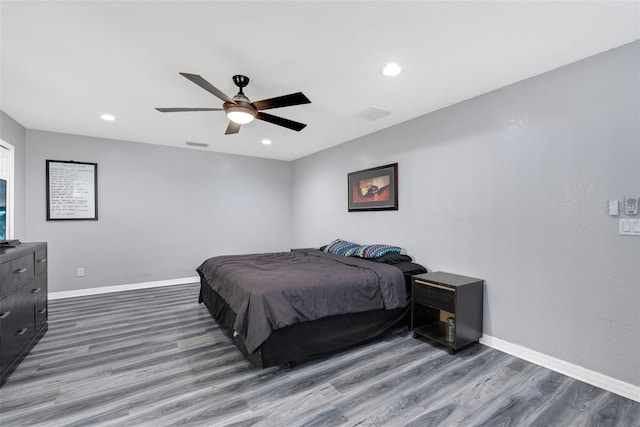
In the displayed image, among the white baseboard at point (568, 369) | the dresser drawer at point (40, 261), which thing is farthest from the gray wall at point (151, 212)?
the white baseboard at point (568, 369)

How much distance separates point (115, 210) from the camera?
15.5 ft

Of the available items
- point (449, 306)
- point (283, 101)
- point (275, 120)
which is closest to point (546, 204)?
point (449, 306)

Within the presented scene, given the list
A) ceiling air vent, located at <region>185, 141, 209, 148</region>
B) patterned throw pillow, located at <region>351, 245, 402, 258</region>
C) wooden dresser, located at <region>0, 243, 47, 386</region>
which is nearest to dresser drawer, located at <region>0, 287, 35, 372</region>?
wooden dresser, located at <region>0, 243, 47, 386</region>

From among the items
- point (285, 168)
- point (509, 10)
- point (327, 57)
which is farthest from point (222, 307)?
point (285, 168)

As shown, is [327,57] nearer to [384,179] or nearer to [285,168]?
[384,179]

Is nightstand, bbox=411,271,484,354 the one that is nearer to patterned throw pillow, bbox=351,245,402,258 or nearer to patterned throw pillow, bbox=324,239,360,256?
patterned throw pillow, bbox=351,245,402,258

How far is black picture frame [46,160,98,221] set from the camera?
4312mm

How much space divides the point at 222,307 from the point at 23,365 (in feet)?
5.25

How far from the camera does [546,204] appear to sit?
97.4 inches

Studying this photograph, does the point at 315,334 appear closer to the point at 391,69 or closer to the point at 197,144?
the point at 391,69

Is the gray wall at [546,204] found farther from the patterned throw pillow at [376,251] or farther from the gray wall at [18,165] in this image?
the gray wall at [18,165]

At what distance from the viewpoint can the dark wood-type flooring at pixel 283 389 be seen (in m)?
1.84

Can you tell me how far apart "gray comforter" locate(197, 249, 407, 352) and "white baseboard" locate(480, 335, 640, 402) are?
94 cm

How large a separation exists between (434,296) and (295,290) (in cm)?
138
